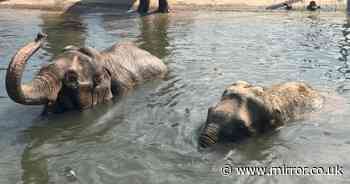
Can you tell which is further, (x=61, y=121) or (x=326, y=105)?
(x=326, y=105)

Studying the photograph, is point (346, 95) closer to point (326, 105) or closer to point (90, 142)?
point (326, 105)

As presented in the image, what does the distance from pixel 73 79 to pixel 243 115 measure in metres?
3.61

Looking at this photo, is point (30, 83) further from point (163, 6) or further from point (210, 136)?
point (163, 6)

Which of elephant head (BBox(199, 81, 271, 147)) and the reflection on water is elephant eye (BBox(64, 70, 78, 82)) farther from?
the reflection on water

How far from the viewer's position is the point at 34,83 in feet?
33.2

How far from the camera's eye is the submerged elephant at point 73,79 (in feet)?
30.0

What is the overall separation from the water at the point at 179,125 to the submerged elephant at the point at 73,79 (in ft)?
0.98

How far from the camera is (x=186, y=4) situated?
101 feet

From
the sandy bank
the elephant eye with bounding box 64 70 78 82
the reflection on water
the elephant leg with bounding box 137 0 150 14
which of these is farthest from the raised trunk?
the sandy bank

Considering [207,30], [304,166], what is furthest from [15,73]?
[207,30]

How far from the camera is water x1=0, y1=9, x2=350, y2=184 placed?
823 centimetres

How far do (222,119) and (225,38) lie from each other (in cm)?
1171

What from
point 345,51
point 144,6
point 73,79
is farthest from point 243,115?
point 144,6

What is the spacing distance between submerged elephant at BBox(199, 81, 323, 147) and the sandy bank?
19.9 metres
